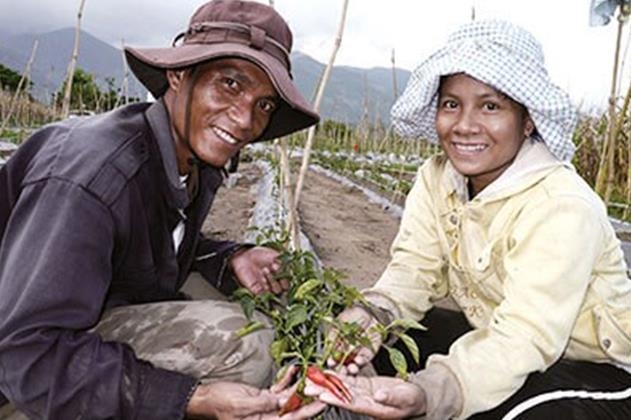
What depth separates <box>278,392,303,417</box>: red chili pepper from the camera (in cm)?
130

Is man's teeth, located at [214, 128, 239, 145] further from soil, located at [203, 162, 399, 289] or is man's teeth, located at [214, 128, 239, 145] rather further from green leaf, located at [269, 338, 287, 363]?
soil, located at [203, 162, 399, 289]

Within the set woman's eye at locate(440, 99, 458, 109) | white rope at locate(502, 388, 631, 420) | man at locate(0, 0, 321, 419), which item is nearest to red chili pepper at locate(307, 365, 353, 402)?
man at locate(0, 0, 321, 419)

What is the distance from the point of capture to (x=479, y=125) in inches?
60.0

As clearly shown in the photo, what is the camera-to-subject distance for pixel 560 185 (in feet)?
4.66

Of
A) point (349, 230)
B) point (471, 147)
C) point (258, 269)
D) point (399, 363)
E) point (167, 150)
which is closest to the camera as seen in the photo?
point (399, 363)

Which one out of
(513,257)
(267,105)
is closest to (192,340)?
(267,105)

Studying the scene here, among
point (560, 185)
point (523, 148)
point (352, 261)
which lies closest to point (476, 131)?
point (523, 148)

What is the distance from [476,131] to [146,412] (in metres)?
0.99

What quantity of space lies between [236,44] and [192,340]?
2.36ft

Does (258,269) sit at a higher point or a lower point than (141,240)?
lower

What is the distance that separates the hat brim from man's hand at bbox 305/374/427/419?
0.70 metres

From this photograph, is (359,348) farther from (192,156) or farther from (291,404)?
(192,156)

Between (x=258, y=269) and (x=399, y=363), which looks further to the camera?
(x=258, y=269)

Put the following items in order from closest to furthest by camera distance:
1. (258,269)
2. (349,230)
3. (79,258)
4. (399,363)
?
(79,258)
(399,363)
(258,269)
(349,230)
